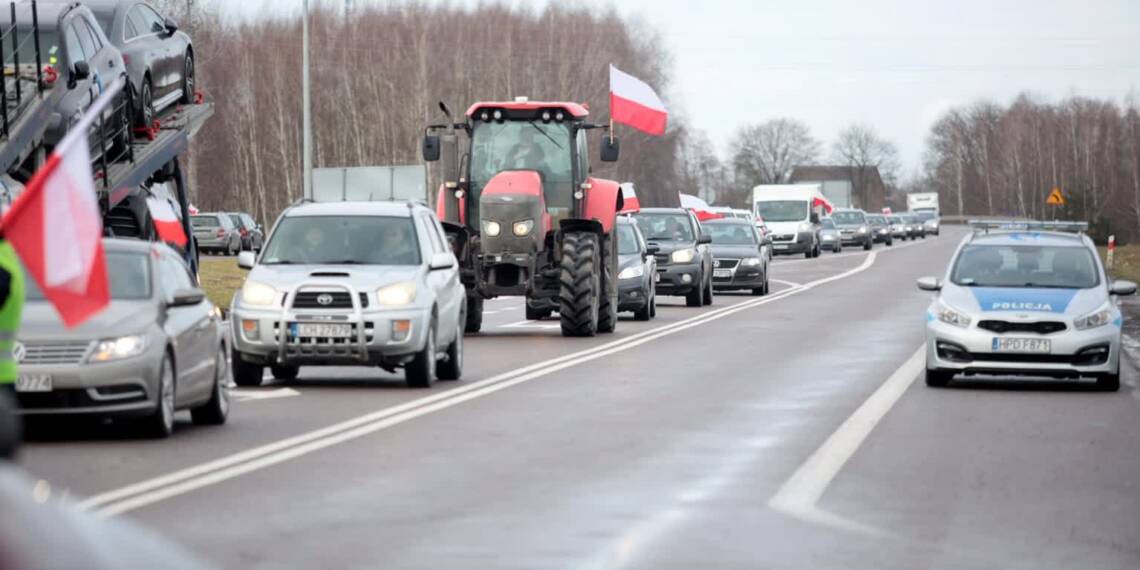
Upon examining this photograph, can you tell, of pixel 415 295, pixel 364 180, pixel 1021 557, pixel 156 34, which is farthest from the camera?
pixel 364 180

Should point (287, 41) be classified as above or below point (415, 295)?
above

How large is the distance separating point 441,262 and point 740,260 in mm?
24700

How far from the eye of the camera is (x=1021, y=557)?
8805mm

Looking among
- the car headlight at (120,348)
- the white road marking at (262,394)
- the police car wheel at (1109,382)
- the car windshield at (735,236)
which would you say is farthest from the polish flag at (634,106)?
the car headlight at (120,348)

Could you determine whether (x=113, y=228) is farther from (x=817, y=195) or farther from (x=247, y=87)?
(x=247, y=87)

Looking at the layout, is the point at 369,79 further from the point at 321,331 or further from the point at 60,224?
the point at 60,224

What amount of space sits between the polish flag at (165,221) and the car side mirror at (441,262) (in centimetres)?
474

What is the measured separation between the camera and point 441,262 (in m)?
19.4

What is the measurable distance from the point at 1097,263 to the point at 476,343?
904cm

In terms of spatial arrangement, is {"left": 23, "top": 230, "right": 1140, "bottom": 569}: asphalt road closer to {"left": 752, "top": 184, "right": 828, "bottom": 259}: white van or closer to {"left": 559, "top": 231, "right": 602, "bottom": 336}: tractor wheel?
{"left": 559, "top": 231, "right": 602, "bottom": 336}: tractor wheel

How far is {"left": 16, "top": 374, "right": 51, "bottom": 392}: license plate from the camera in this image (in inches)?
520

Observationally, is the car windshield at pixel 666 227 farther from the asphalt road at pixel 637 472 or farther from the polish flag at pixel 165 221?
the asphalt road at pixel 637 472

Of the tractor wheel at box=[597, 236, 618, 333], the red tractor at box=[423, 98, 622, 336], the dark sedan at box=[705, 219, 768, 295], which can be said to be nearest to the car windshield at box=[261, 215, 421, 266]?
the red tractor at box=[423, 98, 622, 336]

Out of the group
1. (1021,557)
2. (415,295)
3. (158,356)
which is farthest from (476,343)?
Answer: (1021,557)
